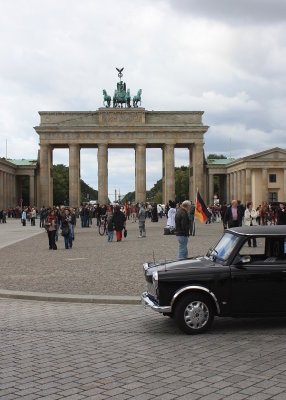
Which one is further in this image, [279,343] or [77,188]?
[77,188]

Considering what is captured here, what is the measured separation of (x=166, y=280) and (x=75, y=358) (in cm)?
206

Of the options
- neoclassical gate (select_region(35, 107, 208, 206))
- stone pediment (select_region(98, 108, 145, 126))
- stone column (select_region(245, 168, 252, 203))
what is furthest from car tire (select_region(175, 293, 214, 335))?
stone pediment (select_region(98, 108, 145, 126))

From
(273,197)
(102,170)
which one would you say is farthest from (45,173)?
(273,197)

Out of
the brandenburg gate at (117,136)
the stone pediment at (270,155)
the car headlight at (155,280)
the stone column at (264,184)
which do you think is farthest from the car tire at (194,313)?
the brandenburg gate at (117,136)

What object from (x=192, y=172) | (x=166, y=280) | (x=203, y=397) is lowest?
(x=203, y=397)

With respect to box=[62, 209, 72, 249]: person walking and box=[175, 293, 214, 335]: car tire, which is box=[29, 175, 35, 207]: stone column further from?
box=[175, 293, 214, 335]: car tire

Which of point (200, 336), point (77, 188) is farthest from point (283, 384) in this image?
point (77, 188)

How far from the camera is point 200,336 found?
366 inches

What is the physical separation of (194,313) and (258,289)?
3.45 feet

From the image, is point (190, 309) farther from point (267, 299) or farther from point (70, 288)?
point (70, 288)

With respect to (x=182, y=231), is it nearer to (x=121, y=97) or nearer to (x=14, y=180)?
(x=121, y=97)

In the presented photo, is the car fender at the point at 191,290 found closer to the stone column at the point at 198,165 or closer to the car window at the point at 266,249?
the car window at the point at 266,249

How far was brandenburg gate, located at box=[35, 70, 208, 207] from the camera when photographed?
300 feet

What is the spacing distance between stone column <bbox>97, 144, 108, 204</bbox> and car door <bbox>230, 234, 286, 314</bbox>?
83.6m
